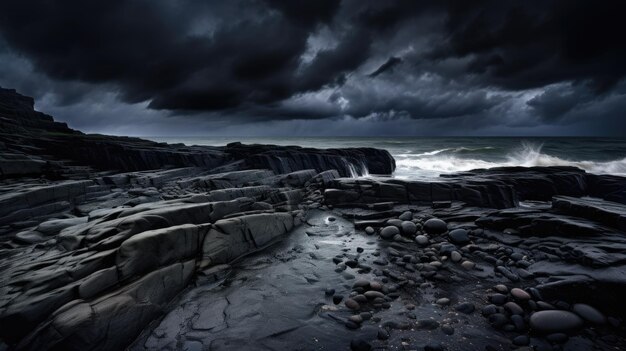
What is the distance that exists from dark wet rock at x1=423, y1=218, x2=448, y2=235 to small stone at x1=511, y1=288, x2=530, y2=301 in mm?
3851

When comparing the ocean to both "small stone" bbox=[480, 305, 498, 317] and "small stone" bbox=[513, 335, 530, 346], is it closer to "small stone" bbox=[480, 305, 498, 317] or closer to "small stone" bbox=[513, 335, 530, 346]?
"small stone" bbox=[480, 305, 498, 317]

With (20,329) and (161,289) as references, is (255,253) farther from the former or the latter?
(20,329)

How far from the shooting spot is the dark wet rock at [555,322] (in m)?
4.71

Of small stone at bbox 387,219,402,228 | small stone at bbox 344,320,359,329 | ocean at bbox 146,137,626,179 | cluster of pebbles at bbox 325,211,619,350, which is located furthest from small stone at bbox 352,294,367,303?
ocean at bbox 146,137,626,179

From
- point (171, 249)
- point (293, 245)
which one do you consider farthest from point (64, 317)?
point (293, 245)

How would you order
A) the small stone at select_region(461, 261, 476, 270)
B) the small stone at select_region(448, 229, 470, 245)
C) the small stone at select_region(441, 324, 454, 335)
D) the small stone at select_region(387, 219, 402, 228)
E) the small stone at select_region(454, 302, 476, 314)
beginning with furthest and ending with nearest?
the small stone at select_region(387, 219, 402, 228) < the small stone at select_region(448, 229, 470, 245) < the small stone at select_region(461, 261, 476, 270) < the small stone at select_region(454, 302, 476, 314) < the small stone at select_region(441, 324, 454, 335)

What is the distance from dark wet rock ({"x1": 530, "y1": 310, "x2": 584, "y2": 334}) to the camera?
4.71 metres

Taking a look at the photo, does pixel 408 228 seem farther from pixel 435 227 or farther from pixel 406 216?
pixel 406 216

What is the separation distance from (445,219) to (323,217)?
215 inches

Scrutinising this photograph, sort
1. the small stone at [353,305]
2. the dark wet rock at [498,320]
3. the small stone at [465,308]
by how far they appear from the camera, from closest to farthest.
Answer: the dark wet rock at [498,320]
the small stone at [465,308]
the small stone at [353,305]

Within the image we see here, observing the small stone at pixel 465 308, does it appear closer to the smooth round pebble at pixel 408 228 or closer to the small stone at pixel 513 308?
the small stone at pixel 513 308

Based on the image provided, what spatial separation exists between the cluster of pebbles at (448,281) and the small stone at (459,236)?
3 centimetres

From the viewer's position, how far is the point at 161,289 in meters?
6.06

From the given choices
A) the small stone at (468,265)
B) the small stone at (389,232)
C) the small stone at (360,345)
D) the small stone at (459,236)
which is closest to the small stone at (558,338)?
the small stone at (468,265)
